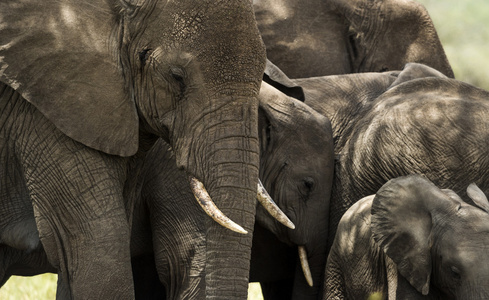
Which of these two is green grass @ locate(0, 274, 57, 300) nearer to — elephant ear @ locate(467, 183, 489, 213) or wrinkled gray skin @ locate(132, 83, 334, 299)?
wrinkled gray skin @ locate(132, 83, 334, 299)

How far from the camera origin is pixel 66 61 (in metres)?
4.24

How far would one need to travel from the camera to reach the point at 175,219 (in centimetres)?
484

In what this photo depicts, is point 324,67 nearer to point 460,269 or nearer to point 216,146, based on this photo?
point 460,269

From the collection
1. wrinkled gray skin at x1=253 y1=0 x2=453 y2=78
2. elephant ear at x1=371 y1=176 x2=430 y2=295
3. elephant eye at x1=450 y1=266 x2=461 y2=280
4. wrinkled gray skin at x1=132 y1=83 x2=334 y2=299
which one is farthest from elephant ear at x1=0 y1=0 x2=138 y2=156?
wrinkled gray skin at x1=253 y1=0 x2=453 y2=78

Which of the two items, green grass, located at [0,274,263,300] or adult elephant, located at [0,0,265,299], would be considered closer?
adult elephant, located at [0,0,265,299]

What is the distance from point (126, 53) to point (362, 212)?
1.60 metres

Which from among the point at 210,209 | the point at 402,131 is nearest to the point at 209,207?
the point at 210,209

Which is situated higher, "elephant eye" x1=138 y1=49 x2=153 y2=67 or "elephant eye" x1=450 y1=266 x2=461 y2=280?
"elephant eye" x1=138 y1=49 x2=153 y2=67

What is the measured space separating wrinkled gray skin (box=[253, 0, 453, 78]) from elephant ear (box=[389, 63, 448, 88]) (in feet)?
1.71

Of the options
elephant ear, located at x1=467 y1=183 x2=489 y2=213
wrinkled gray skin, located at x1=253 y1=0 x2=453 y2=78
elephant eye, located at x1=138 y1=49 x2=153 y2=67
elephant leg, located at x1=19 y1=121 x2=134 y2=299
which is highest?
elephant eye, located at x1=138 y1=49 x2=153 y2=67

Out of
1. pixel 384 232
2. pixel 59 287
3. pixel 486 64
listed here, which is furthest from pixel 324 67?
pixel 59 287

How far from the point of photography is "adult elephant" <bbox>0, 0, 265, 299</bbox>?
4129 mm

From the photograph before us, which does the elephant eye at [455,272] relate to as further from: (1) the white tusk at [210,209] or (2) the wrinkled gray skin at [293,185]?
(1) the white tusk at [210,209]

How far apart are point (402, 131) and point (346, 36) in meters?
1.41
